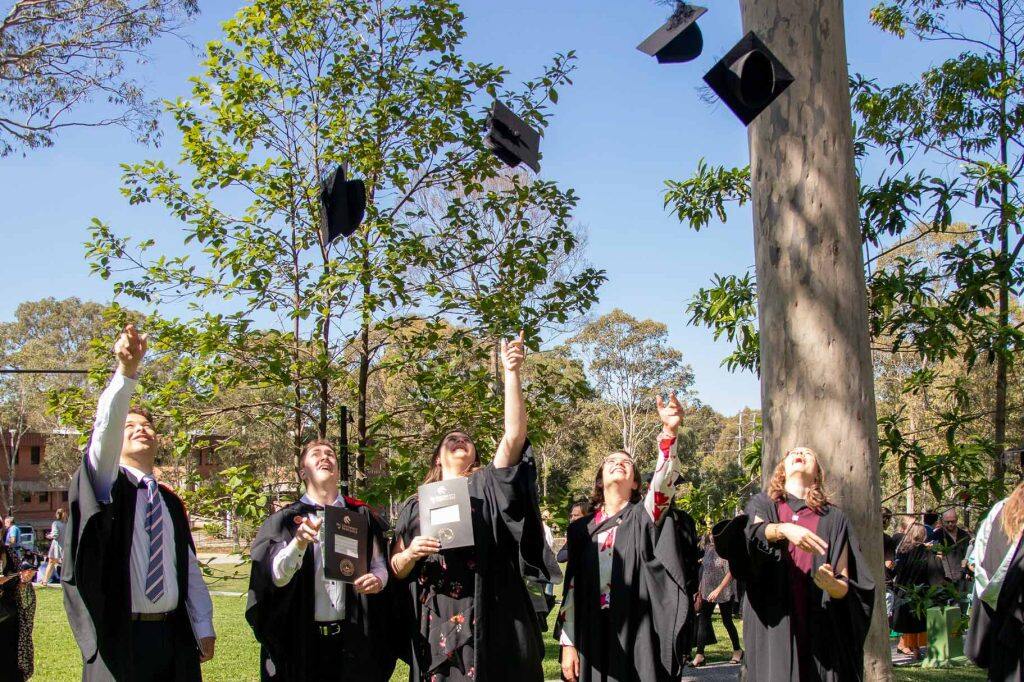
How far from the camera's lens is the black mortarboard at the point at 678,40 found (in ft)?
18.2

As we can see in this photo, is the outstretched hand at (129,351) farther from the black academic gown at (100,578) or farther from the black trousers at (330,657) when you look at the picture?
the black trousers at (330,657)

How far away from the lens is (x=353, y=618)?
4766 millimetres

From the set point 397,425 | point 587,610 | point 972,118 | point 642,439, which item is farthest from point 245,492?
A: point 642,439

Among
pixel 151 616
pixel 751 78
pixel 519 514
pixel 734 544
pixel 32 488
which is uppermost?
pixel 751 78

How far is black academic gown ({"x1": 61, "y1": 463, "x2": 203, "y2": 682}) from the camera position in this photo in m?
3.83

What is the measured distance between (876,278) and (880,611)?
3398mm

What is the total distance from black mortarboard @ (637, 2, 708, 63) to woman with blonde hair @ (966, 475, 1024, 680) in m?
2.96

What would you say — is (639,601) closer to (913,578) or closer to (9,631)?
(9,631)

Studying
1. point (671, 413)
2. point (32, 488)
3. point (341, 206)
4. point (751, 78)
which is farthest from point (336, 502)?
point (32, 488)

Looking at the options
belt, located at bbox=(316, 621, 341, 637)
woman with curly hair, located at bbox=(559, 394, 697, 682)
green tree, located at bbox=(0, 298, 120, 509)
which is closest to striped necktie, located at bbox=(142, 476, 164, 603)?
belt, located at bbox=(316, 621, 341, 637)

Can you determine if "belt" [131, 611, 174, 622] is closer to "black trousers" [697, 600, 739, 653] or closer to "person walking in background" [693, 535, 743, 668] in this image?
"person walking in background" [693, 535, 743, 668]

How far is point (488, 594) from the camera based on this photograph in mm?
4625

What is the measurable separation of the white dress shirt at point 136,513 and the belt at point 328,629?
0.56 meters

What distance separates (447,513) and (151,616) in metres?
1.35
